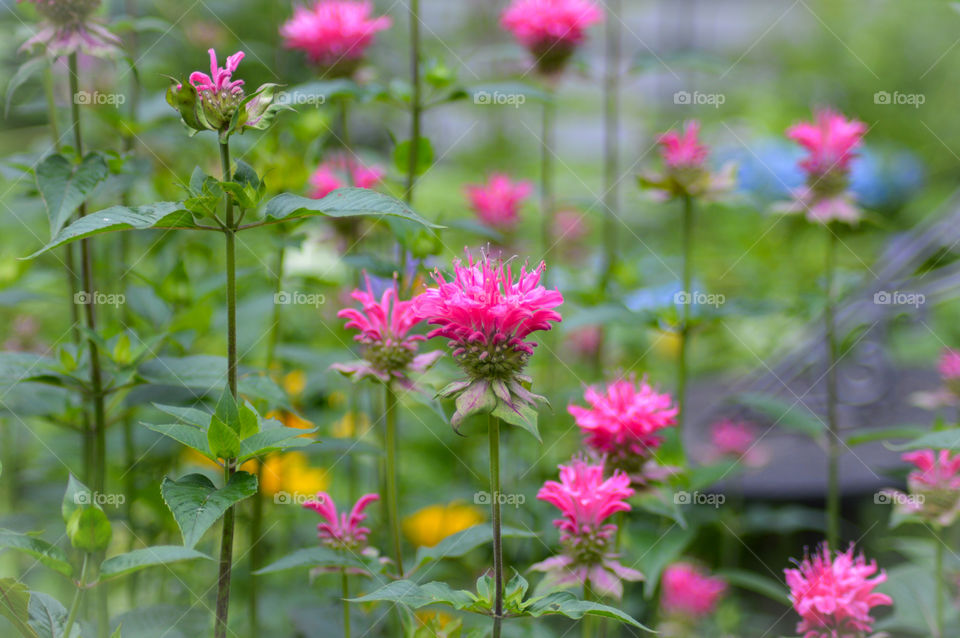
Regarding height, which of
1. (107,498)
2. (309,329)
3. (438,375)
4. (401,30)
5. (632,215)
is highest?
(401,30)

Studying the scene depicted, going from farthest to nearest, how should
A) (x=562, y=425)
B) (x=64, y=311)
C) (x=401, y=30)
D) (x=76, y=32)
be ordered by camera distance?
1. (x=401, y=30)
2. (x=64, y=311)
3. (x=562, y=425)
4. (x=76, y=32)

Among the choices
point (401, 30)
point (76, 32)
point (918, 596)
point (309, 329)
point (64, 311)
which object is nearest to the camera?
point (76, 32)

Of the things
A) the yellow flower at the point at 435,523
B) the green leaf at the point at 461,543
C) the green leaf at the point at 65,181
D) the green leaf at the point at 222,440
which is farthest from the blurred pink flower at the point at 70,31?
the yellow flower at the point at 435,523

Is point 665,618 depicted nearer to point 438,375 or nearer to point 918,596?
point 918,596

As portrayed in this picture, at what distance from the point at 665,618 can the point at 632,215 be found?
3.10 m

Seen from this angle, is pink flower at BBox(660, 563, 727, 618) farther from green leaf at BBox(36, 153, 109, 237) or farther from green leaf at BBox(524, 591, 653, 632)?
green leaf at BBox(36, 153, 109, 237)

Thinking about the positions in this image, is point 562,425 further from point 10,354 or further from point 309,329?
point 10,354

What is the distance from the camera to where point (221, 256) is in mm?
2633

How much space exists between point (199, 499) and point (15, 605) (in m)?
0.30

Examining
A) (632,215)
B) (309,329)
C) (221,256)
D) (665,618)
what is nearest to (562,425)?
(665,618)

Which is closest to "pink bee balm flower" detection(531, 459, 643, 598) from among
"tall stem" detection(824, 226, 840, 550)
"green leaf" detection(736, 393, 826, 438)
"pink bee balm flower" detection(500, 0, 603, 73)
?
"green leaf" detection(736, 393, 826, 438)

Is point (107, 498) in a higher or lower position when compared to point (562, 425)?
lower

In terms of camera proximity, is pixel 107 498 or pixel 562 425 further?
pixel 562 425

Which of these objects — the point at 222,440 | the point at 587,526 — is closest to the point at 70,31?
the point at 222,440
